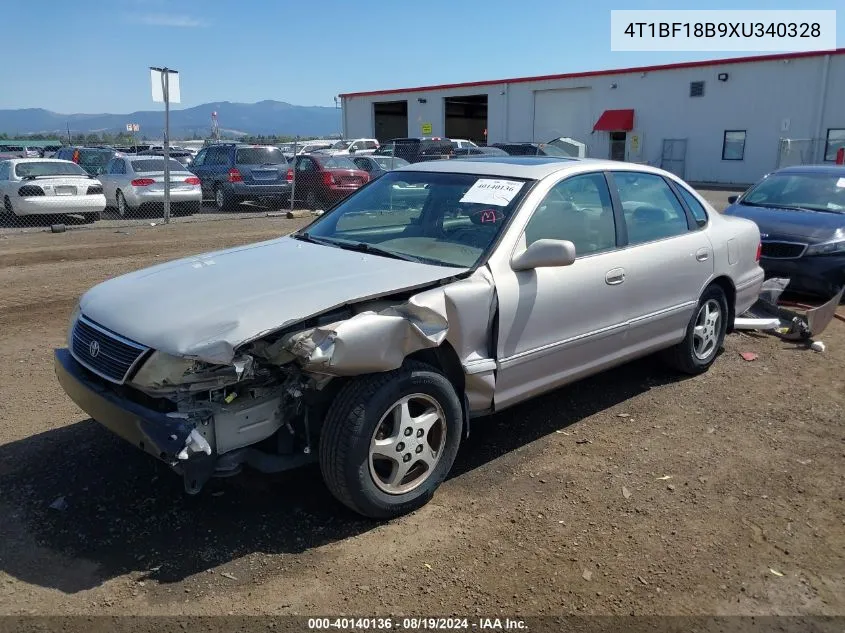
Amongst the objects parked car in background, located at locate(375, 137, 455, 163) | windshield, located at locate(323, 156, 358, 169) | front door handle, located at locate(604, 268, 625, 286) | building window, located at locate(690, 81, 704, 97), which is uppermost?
building window, located at locate(690, 81, 704, 97)

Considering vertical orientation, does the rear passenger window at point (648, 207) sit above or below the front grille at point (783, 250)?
above

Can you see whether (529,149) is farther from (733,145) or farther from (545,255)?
(545,255)

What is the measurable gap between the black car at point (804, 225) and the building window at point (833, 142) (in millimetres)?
22019

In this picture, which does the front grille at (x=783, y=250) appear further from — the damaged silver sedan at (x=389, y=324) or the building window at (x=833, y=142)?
the building window at (x=833, y=142)

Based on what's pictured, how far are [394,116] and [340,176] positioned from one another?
31882 mm

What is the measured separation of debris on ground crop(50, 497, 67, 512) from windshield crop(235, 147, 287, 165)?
15.3m

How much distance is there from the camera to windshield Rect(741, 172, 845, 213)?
853 centimetres

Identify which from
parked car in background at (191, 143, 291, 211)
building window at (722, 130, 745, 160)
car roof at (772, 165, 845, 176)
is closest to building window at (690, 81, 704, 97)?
building window at (722, 130, 745, 160)

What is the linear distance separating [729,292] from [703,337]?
505mm

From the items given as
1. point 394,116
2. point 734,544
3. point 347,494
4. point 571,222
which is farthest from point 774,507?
point 394,116

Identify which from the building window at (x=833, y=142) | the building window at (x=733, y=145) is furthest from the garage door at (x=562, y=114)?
the building window at (x=833, y=142)

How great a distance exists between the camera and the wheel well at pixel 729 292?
18.4 feet

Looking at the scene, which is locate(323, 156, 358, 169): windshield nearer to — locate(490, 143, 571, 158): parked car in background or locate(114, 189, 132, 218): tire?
locate(114, 189, 132, 218): tire

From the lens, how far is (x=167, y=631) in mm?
2779
